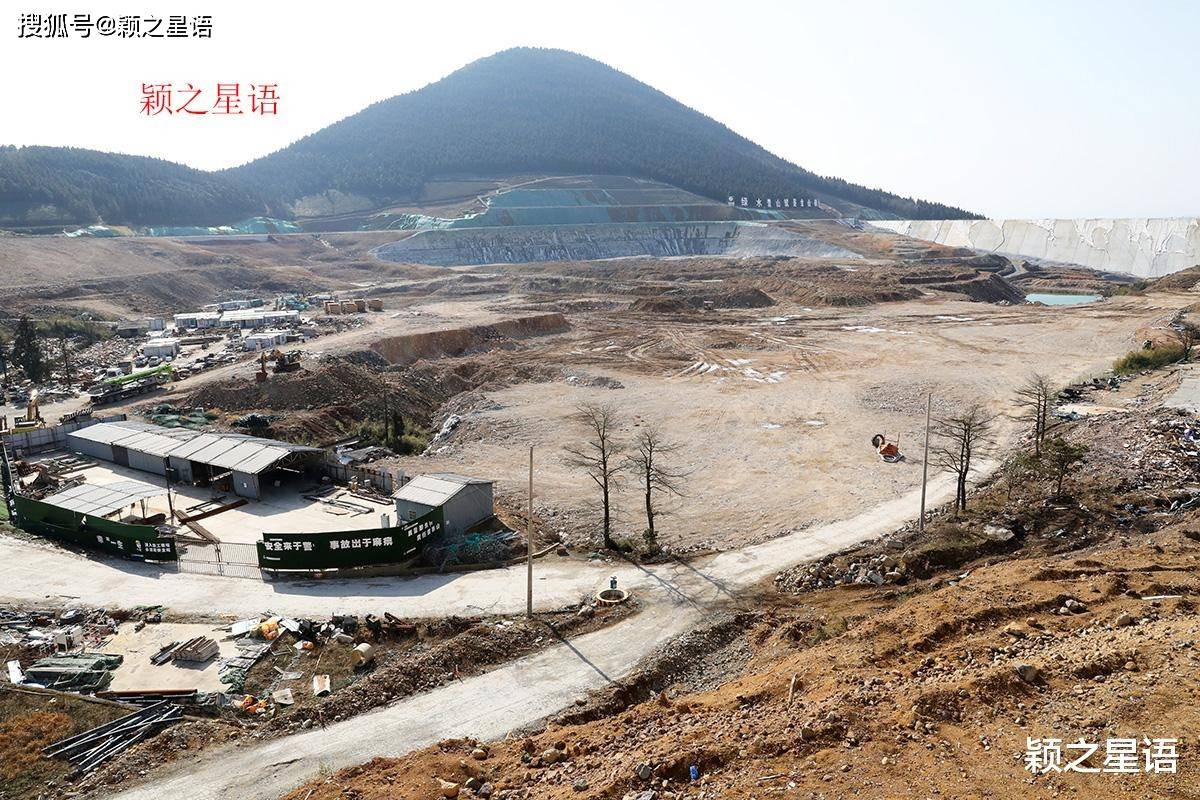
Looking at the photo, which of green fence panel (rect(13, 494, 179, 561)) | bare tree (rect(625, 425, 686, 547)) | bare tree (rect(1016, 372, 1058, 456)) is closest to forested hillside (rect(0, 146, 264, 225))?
green fence panel (rect(13, 494, 179, 561))

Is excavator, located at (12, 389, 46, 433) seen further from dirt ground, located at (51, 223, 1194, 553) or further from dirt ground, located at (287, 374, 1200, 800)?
dirt ground, located at (287, 374, 1200, 800)

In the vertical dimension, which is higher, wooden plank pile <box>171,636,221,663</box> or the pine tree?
the pine tree

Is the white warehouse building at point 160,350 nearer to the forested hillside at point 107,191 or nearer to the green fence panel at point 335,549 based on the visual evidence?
the green fence panel at point 335,549

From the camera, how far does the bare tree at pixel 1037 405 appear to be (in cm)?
3032

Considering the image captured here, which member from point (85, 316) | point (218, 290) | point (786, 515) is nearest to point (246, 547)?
point (786, 515)

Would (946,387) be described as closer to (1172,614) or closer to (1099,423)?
(1099,423)

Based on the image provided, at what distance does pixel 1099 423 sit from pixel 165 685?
36.0 metres

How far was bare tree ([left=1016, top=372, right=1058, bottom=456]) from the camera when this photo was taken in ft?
99.5

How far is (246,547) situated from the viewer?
2383 cm

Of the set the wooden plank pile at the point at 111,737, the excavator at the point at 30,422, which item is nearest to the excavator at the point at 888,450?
the wooden plank pile at the point at 111,737

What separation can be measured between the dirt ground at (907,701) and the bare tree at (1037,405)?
34.8ft

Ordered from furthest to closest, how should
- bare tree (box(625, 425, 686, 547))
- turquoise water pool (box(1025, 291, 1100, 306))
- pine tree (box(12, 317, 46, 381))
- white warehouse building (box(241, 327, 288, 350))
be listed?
1. turquoise water pool (box(1025, 291, 1100, 306))
2. white warehouse building (box(241, 327, 288, 350))
3. pine tree (box(12, 317, 46, 381))
4. bare tree (box(625, 425, 686, 547))

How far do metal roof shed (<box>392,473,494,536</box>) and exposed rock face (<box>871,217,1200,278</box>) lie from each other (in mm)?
114474

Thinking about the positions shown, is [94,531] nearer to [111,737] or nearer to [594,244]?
[111,737]
